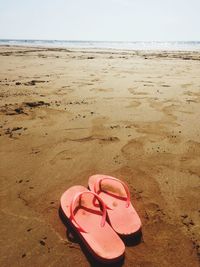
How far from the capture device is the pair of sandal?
169 cm

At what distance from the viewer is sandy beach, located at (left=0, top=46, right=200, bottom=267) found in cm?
170

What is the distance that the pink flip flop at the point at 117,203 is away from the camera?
187 cm

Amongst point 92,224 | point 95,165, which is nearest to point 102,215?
point 92,224

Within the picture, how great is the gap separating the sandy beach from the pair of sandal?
0.07m

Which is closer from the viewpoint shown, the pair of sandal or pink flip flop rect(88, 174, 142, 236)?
the pair of sandal

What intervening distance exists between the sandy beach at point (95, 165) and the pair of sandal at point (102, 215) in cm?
7

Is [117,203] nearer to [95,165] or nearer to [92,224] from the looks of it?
[92,224]

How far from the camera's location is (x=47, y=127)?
3.50 metres

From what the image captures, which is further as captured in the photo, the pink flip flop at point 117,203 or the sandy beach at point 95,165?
the pink flip flop at point 117,203

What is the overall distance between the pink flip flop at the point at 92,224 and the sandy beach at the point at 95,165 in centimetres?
7

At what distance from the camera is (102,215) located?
2041 mm

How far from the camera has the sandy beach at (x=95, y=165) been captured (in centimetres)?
170

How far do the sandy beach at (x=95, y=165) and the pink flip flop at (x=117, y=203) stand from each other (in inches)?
3.2

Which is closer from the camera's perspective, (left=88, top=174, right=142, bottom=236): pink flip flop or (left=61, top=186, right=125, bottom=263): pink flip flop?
(left=61, top=186, right=125, bottom=263): pink flip flop
